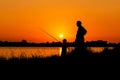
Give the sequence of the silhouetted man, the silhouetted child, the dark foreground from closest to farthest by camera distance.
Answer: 1. the dark foreground
2. the silhouetted man
3. the silhouetted child

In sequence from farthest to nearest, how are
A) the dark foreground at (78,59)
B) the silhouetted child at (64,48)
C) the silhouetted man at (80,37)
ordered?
1. the silhouetted child at (64,48)
2. the silhouetted man at (80,37)
3. the dark foreground at (78,59)

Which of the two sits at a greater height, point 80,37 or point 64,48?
point 80,37

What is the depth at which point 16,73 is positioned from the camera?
48.3 ft

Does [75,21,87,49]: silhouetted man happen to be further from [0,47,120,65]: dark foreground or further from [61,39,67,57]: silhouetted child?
[61,39,67,57]: silhouetted child

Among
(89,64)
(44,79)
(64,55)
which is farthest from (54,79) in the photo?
(64,55)

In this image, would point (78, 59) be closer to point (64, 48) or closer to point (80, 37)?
point (80, 37)

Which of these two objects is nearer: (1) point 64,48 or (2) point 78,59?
(2) point 78,59

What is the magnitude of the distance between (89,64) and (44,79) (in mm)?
2882

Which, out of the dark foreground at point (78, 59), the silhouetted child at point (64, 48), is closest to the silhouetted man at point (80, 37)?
the dark foreground at point (78, 59)

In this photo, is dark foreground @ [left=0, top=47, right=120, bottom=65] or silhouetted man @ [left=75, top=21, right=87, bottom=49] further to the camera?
silhouetted man @ [left=75, top=21, right=87, bottom=49]

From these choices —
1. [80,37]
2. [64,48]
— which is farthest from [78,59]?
[64,48]

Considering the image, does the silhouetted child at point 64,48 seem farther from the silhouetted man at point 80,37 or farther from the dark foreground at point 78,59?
the silhouetted man at point 80,37

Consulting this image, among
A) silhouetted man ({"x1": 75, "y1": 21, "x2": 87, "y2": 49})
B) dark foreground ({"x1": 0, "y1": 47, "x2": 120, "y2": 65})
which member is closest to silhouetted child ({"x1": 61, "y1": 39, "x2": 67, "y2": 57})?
dark foreground ({"x1": 0, "y1": 47, "x2": 120, "y2": 65})

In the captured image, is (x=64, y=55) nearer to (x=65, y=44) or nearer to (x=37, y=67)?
(x=65, y=44)
